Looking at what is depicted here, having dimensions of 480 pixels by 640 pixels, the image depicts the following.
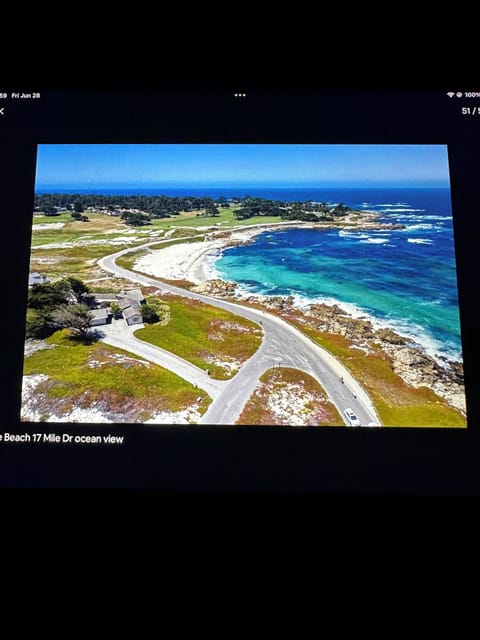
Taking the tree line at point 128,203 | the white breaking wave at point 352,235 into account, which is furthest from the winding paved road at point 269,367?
the white breaking wave at point 352,235

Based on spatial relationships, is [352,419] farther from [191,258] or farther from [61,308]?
[61,308]

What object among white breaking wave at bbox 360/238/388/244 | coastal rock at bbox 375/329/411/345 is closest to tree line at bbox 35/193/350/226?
white breaking wave at bbox 360/238/388/244

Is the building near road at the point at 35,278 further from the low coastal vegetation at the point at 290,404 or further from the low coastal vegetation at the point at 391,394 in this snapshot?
the low coastal vegetation at the point at 391,394
